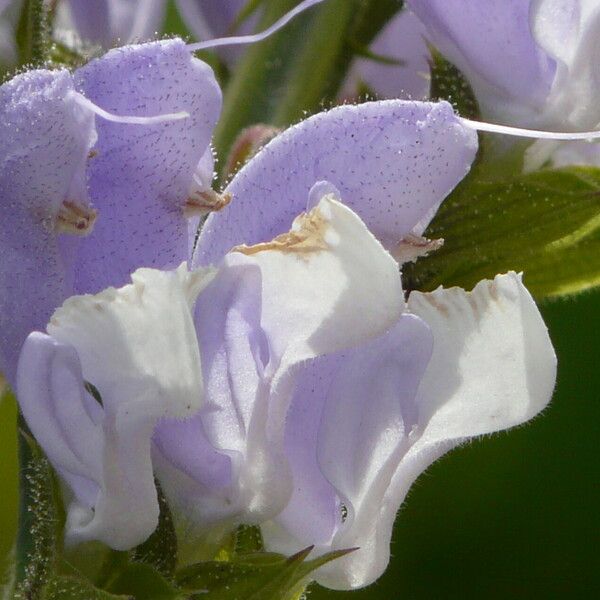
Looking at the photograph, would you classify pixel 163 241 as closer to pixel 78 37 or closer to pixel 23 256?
pixel 23 256

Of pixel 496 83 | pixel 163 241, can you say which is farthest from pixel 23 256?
pixel 496 83

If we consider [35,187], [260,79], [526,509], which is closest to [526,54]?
[260,79]

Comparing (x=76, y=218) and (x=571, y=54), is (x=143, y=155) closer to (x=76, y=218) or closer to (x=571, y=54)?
(x=76, y=218)

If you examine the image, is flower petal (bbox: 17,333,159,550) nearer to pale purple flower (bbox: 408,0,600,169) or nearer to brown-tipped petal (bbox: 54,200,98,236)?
brown-tipped petal (bbox: 54,200,98,236)

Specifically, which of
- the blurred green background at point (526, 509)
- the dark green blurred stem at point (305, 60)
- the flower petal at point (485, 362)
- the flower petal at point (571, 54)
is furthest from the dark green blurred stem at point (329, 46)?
the blurred green background at point (526, 509)

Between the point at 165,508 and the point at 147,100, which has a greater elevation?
the point at 147,100
